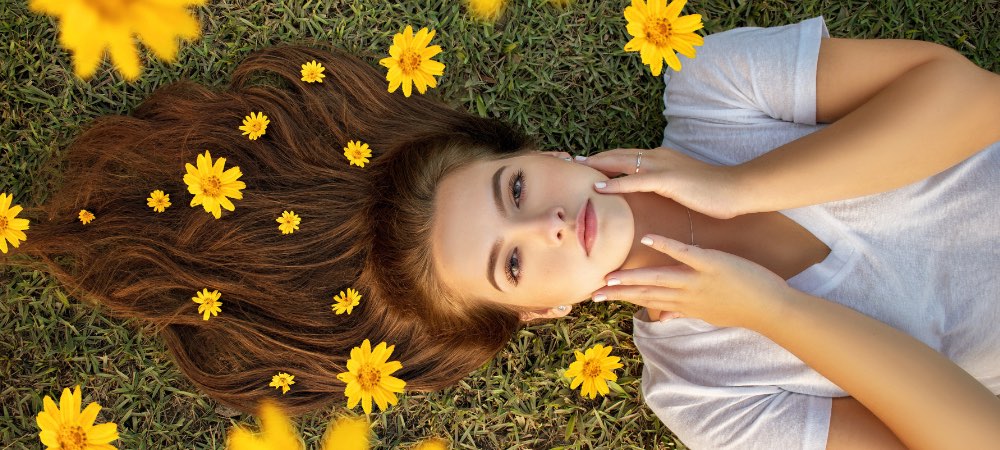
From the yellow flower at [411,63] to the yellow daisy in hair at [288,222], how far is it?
44 centimetres

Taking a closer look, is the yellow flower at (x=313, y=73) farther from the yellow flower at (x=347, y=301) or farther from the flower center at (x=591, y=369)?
the flower center at (x=591, y=369)

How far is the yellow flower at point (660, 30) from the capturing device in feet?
6.04

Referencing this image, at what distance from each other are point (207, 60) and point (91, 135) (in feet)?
1.32

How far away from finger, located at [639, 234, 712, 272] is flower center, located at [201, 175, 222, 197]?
112cm

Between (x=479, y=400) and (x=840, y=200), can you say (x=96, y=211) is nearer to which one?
(x=479, y=400)

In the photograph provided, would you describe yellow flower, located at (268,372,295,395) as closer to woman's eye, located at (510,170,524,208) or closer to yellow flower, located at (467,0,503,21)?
woman's eye, located at (510,170,524,208)

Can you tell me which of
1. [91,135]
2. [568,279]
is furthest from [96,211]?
[568,279]

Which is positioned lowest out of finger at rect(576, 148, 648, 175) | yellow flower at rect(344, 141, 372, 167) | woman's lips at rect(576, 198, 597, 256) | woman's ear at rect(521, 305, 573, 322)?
woman's ear at rect(521, 305, 573, 322)

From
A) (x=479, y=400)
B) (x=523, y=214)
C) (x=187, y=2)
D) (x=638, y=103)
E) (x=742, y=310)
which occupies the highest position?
(x=187, y=2)

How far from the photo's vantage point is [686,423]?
196cm

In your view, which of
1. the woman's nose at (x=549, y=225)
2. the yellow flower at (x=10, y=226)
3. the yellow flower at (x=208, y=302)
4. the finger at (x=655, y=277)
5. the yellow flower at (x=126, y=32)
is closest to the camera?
A: the woman's nose at (x=549, y=225)

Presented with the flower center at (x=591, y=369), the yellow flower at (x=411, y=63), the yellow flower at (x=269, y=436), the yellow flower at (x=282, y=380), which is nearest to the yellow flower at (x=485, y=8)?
the yellow flower at (x=411, y=63)

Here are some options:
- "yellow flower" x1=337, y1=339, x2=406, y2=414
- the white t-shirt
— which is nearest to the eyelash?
"yellow flower" x1=337, y1=339, x2=406, y2=414

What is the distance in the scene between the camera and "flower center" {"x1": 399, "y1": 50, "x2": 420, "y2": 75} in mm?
2064
